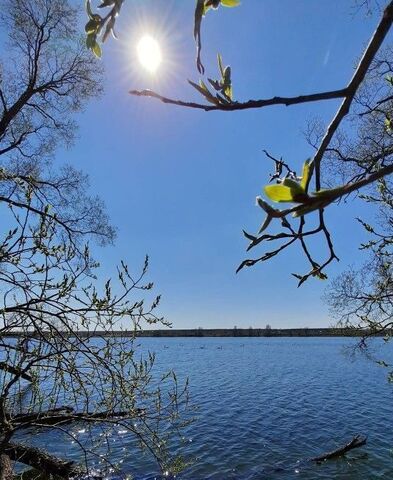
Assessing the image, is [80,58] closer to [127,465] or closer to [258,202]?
[127,465]

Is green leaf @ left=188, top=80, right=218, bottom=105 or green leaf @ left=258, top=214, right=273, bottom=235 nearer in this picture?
green leaf @ left=258, top=214, right=273, bottom=235

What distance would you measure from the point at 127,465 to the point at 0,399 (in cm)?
1075

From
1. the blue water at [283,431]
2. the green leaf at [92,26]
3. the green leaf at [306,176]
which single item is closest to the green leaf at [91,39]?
the green leaf at [92,26]

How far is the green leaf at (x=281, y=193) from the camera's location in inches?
27.6

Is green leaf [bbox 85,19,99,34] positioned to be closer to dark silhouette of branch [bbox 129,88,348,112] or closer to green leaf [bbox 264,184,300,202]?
dark silhouette of branch [bbox 129,88,348,112]

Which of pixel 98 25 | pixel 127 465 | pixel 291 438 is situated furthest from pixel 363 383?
pixel 98 25

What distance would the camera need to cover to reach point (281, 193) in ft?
2.33

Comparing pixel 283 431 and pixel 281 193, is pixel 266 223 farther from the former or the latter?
pixel 283 431

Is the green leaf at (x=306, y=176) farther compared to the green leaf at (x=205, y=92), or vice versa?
the green leaf at (x=205, y=92)

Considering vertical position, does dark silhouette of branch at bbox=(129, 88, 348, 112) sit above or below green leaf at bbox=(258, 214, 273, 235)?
above

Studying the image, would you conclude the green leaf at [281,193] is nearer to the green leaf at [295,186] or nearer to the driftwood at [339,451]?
the green leaf at [295,186]

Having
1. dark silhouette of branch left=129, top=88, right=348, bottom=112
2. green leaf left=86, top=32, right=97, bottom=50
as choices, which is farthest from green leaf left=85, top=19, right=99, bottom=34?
dark silhouette of branch left=129, top=88, right=348, bottom=112

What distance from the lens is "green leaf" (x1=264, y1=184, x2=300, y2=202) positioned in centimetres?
70

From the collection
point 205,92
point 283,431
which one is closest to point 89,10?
point 205,92
